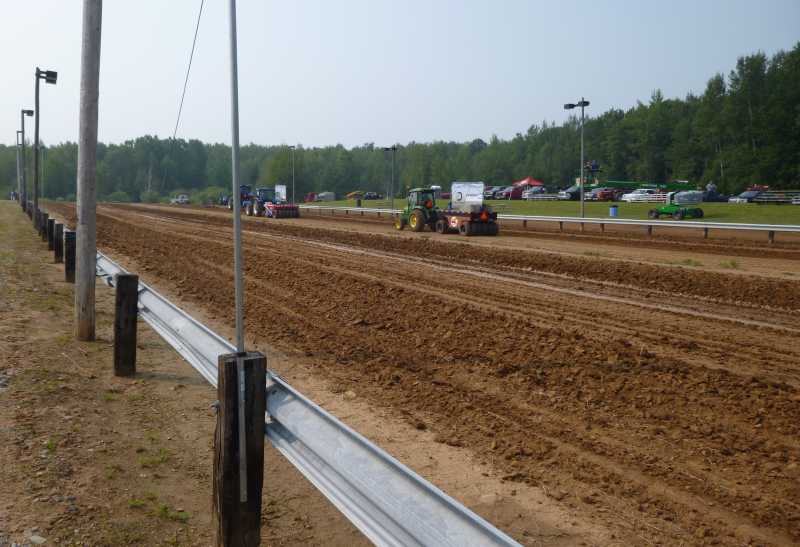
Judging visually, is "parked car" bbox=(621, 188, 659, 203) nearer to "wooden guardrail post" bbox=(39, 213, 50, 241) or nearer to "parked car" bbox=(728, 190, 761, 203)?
"parked car" bbox=(728, 190, 761, 203)

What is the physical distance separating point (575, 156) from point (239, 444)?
118m

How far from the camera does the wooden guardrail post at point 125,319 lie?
24.5ft

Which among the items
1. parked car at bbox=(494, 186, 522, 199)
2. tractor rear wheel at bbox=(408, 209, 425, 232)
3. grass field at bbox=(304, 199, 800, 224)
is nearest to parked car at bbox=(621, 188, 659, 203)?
grass field at bbox=(304, 199, 800, 224)

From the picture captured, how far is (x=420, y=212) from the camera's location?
95.2ft

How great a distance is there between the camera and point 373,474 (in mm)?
2939

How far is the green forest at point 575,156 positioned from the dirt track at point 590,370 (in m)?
25.1

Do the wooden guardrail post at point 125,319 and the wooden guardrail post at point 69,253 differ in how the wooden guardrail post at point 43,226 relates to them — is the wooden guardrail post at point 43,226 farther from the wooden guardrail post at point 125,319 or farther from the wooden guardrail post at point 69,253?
the wooden guardrail post at point 125,319

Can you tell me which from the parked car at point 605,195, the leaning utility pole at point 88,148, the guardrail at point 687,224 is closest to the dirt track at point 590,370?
A: the leaning utility pole at point 88,148

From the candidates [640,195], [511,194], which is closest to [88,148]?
[640,195]

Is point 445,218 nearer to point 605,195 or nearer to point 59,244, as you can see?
point 59,244

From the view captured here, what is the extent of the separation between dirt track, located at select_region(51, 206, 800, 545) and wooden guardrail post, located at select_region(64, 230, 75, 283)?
2139mm

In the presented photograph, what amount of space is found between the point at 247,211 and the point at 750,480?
148 ft

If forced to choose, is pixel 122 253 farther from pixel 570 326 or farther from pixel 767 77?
pixel 767 77

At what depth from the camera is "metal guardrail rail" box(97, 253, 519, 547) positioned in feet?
8.23
